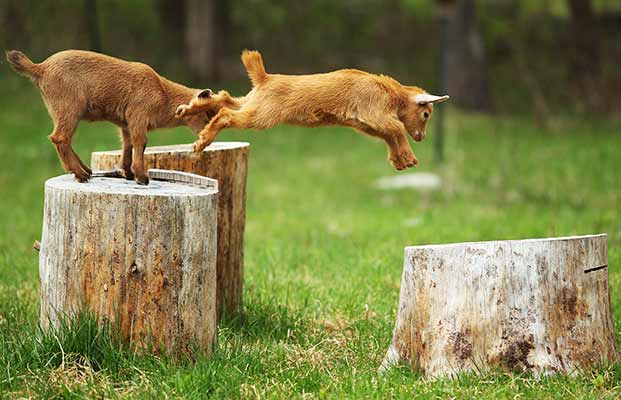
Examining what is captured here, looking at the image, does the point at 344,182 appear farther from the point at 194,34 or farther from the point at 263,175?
the point at 194,34

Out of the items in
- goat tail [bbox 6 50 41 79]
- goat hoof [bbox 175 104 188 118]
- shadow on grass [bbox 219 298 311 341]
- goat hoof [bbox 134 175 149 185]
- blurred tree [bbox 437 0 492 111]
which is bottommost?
shadow on grass [bbox 219 298 311 341]

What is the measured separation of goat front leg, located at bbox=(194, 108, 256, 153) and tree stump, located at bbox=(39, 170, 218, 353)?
0.33m

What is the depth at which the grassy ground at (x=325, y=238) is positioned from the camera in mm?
4082

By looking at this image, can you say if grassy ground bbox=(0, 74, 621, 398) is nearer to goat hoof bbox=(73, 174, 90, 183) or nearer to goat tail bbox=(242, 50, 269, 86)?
goat hoof bbox=(73, 174, 90, 183)

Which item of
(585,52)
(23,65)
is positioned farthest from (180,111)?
(585,52)

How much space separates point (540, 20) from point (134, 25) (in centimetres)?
1036

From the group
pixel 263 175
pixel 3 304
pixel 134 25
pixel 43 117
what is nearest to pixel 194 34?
pixel 134 25

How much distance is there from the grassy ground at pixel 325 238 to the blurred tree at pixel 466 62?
78 centimetres

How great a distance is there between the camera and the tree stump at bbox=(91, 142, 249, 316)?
5055 millimetres

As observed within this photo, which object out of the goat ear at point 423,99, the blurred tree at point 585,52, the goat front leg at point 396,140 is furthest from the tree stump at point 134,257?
the blurred tree at point 585,52

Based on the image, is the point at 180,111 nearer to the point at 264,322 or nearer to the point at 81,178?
the point at 81,178

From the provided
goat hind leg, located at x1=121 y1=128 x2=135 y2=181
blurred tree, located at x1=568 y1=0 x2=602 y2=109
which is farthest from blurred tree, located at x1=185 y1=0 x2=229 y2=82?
goat hind leg, located at x1=121 y1=128 x2=135 y2=181

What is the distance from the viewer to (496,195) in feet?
35.4

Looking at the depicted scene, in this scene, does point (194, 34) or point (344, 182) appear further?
point (194, 34)
